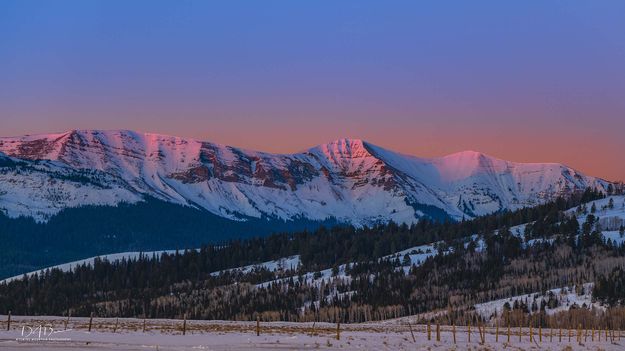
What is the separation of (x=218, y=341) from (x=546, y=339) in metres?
45.7

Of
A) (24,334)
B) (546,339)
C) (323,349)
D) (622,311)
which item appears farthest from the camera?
(622,311)

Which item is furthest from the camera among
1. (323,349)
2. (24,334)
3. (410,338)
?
(410,338)

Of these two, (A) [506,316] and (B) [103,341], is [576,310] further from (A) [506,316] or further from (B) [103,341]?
(B) [103,341]

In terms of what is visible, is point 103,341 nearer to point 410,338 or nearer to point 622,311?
point 410,338

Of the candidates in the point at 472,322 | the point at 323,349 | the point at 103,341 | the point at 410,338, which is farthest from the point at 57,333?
the point at 472,322

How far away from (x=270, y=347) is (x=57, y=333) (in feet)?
69.9

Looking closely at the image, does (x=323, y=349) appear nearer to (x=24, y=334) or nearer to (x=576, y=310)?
(x=24, y=334)

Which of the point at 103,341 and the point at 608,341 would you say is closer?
the point at 103,341

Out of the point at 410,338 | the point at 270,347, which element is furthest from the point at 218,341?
the point at 410,338

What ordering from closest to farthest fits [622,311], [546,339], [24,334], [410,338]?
[24,334], [410,338], [546,339], [622,311]

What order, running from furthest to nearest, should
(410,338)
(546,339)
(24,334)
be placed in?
(546,339) < (410,338) < (24,334)

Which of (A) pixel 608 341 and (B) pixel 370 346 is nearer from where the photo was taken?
(B) pixel 370 346

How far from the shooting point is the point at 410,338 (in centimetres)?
10319

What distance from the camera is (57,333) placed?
92.8 m
